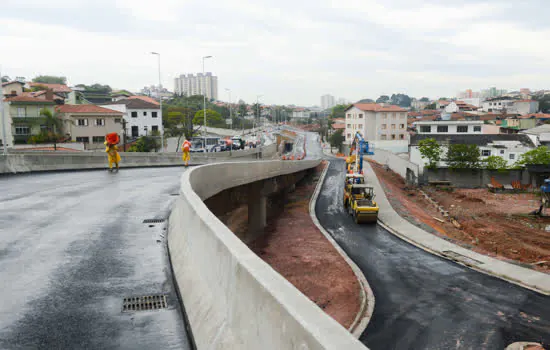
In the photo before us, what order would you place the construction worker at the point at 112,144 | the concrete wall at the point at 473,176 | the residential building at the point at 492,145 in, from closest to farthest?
the construction worker at the point at 112,144 → the concrete wall at the point at 473,176 → the residential building at the point at 492,145

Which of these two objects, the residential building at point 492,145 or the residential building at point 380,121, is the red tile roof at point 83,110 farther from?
the residential building at point 380,121

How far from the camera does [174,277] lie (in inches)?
287

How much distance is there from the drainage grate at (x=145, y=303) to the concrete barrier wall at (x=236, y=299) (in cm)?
32

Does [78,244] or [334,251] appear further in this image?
[334,251]

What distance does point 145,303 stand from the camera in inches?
249

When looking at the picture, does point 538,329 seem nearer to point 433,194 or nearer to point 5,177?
point 5,177

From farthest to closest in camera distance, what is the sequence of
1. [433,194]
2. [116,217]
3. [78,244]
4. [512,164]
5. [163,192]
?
[512,164] < [433,194] < [163,192] < [116,217] < [78,244]

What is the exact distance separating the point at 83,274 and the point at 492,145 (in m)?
70.0

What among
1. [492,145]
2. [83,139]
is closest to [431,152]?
[492,145]

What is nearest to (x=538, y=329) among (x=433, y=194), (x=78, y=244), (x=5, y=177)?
(x=78, y=244)

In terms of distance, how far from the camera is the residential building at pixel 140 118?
78.6m

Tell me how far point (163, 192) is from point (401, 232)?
58.9 feet

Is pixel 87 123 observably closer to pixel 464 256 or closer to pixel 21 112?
pixel 21 112

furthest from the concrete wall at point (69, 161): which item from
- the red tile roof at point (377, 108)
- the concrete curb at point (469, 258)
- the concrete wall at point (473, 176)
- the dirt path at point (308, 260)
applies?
the red tile roof at point (377, 108)
